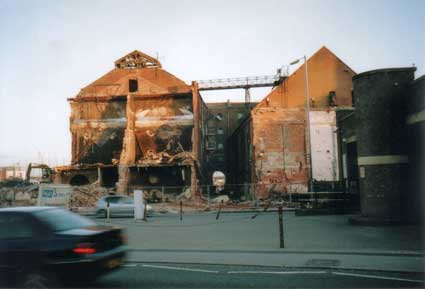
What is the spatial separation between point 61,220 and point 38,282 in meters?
1.17

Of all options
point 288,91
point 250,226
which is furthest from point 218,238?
point 288,91

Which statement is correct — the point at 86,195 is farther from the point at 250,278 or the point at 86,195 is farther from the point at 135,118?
the point at 250,278

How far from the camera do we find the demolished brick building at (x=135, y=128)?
40.0 meters

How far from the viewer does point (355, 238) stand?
11.9 m

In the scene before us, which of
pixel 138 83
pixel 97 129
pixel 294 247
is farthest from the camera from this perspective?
pixel 138 83

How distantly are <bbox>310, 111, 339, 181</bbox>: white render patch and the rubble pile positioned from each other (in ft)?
67.5

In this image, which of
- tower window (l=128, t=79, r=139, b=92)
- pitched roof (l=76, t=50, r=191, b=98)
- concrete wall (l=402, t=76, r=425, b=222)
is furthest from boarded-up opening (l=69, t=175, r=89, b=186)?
concrete wall (l=402, t=76, r=425, b=222)

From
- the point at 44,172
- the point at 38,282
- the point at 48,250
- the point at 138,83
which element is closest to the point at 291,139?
the point at 138,83

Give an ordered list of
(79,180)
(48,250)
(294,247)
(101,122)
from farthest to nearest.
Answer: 1. (101,122)
2. (79,180)
3. (294,247)
4. (48,250)

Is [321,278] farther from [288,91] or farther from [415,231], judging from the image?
[288,91]

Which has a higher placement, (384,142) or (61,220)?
(384,142)

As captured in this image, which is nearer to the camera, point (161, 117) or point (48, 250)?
point (48, 250)

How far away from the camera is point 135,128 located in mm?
43000

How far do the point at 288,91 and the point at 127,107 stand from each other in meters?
17.5
